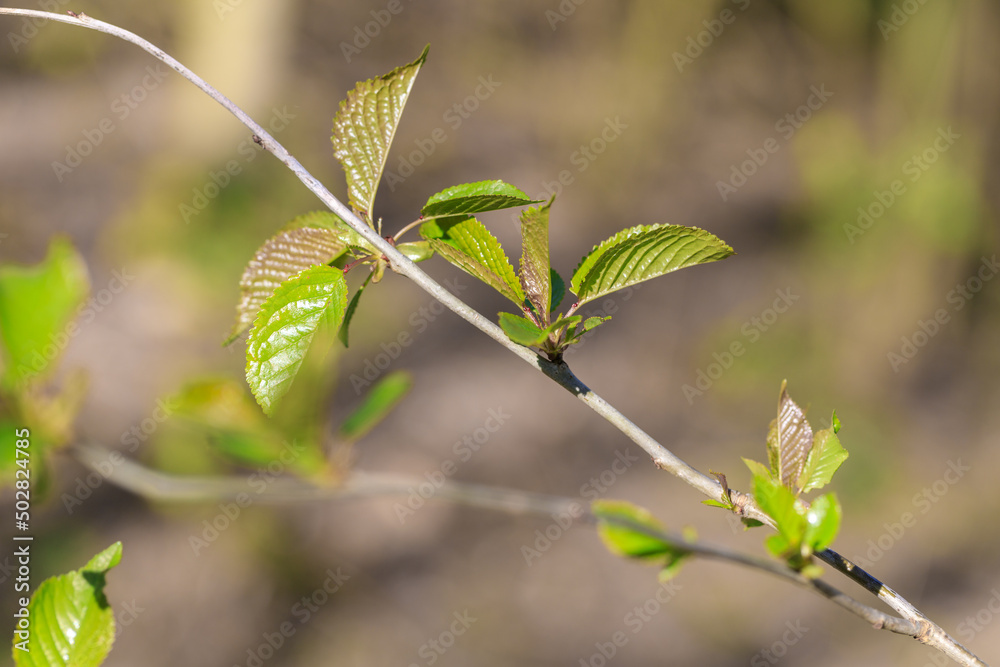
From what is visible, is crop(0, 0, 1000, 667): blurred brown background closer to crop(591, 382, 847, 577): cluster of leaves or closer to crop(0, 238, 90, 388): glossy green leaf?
crop(0, 238, 90, 388): glossy green leaf

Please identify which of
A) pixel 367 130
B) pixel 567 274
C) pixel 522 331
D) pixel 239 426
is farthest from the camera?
pixel 567 274

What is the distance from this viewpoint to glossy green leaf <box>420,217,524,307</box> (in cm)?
65

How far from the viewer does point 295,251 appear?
27.9 inches

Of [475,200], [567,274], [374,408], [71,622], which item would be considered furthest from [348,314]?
[567,274]

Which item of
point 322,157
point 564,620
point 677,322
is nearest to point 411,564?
point 564,620

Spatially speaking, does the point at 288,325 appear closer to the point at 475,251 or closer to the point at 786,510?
the point at 475,251

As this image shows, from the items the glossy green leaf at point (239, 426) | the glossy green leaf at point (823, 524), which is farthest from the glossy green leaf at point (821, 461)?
the glossy green leaf at point (239, 426)

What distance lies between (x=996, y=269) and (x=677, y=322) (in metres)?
2.17

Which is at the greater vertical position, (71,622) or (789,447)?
(71,622)

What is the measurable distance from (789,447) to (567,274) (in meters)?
3.55

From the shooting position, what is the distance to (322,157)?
4.51 metres

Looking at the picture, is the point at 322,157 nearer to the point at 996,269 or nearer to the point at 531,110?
the point at 531,110

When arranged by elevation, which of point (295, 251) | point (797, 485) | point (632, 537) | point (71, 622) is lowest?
point (797, 485)

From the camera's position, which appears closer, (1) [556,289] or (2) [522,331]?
(2) [522,331]
